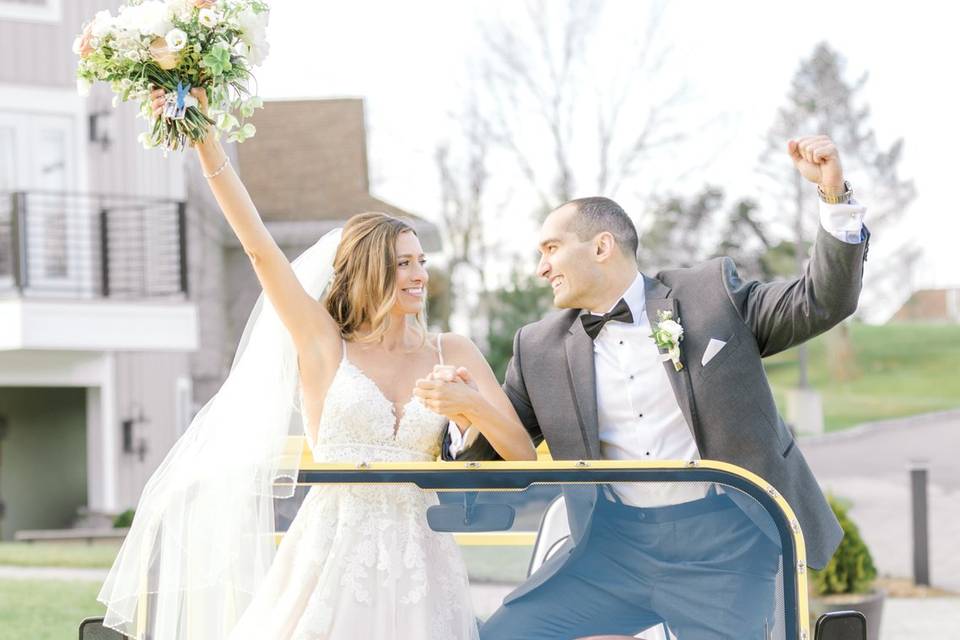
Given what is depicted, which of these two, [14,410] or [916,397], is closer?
[14,410]

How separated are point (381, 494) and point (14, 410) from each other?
47.9 ft

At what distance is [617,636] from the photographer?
3059mm

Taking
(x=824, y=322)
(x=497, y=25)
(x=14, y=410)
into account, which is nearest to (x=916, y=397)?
(x=497, y=25)

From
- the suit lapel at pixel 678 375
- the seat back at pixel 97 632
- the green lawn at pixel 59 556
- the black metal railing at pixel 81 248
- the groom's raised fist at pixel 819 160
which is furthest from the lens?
the black metal railing at pixel 81 248

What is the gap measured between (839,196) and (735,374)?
Result: 1.90 feet

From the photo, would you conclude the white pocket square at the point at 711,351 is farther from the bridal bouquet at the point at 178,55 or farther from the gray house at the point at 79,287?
the gray house at the point at 79,287

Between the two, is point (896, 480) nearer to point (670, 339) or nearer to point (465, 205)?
point (465, 205)

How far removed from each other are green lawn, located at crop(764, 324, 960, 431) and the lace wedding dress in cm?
3028

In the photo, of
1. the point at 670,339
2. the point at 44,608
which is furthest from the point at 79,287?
the point at 670,339

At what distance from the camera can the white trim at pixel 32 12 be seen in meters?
14.5

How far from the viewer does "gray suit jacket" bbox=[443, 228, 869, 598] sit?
3.56m

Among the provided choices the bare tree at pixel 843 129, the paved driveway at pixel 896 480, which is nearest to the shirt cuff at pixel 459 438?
the paved driveway at pixel 896 480

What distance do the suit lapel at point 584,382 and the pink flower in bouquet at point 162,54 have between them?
4.62ft

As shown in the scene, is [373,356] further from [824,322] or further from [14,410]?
[14,410]
